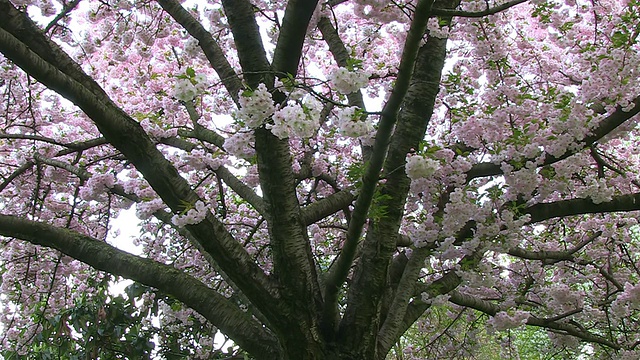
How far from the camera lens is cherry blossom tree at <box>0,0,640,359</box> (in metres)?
2.62

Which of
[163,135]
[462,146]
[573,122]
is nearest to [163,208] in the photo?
[163,135]

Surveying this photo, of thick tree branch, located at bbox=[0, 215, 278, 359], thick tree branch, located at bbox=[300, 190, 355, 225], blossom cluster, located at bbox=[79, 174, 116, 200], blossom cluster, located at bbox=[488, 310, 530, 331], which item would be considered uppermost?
blossom cluster, located at bbox=[79, 174, 116, 200]

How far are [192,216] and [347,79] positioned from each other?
42.7 inches

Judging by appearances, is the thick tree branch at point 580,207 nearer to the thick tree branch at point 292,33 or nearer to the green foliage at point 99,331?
the thick tree branch at point 292,33

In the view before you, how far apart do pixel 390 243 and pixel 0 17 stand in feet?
8.05

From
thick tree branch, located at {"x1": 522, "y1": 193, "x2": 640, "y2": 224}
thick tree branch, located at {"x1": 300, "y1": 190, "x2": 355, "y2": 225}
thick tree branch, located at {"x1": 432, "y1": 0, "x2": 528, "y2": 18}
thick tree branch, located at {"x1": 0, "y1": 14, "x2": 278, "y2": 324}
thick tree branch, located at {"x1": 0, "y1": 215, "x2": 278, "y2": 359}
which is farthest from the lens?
thick tree branch, located at {"x1": 522, "y1": 193, "x2": 640, "y2": 224}

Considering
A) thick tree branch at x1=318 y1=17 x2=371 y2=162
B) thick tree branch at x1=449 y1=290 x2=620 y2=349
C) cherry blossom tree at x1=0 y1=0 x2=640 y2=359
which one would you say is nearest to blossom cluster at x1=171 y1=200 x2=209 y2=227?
cherry blossom tree at x1=0 y1=0 x2=640 y2=359

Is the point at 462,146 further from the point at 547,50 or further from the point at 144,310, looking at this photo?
the point at 144,310

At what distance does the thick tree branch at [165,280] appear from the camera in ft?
10.2

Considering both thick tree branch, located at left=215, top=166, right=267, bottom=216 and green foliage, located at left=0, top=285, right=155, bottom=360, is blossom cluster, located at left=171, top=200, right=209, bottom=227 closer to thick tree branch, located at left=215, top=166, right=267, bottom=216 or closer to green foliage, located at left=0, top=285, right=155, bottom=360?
thick tree branch, located at left=215, top=166, right=267, bottom=216

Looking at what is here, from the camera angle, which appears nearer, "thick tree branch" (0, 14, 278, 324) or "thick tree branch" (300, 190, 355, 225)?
"thick tree branch" (0, 14, 278, 324)

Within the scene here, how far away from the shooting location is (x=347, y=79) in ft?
6.96

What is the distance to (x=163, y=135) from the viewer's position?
4742 millimetres

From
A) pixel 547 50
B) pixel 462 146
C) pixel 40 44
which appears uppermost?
pixel 547 50
